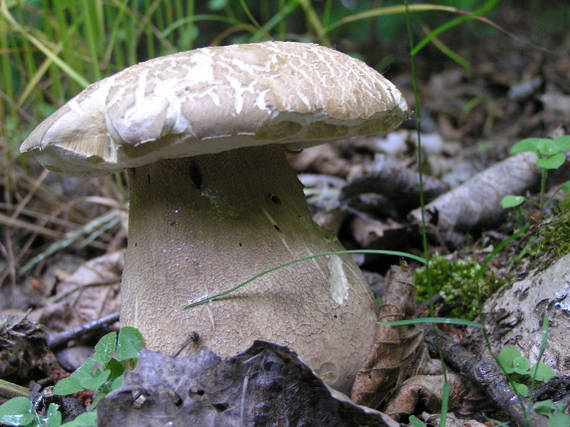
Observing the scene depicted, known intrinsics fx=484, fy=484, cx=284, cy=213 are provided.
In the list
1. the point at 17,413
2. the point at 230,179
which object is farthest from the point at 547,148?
the point at 17,413

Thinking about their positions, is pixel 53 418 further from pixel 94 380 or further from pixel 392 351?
pixel 392 351

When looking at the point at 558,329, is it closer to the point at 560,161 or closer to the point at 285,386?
the point at 560,161

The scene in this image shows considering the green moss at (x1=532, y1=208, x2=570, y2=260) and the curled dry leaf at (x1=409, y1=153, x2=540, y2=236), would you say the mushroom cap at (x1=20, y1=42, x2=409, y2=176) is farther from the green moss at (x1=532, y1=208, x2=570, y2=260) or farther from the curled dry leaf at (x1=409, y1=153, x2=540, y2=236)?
the curled dry leaf at (x1=409, y1=153, x2=540, y2=236)

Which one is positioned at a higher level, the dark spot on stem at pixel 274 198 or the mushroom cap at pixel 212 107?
the mushroom cap at pixel 212 107

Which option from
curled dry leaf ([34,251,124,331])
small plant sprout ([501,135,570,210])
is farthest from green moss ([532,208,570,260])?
curled dry leaf ([34,251,124,331])

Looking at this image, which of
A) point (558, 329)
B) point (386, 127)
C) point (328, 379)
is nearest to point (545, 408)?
point (558, 329)

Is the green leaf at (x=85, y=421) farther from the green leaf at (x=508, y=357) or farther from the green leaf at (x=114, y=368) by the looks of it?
the green leaf at (x=508, y=357)

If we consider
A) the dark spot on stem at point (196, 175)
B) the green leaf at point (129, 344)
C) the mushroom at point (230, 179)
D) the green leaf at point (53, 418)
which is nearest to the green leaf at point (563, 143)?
the mushroom at point (230, 179)
